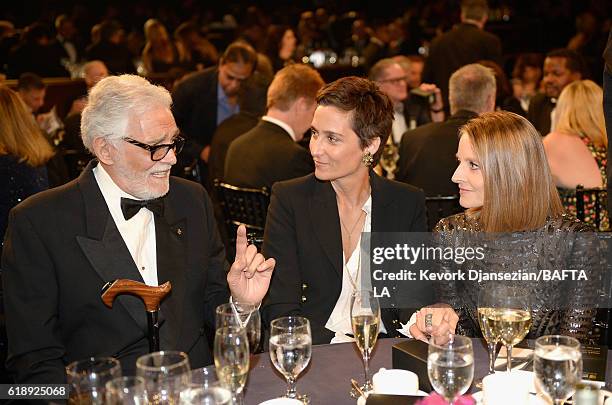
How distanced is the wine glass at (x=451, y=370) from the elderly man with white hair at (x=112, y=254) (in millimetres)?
853

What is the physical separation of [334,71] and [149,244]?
8.14 meters

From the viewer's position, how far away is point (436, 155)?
4.65 m

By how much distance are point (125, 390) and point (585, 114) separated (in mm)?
3653

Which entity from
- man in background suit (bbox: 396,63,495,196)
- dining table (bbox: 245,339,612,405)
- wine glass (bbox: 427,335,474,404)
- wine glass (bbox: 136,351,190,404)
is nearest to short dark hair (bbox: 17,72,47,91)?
man in background suit (bbox: 396,63,495,196)

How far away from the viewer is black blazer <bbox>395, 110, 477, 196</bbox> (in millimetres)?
4633

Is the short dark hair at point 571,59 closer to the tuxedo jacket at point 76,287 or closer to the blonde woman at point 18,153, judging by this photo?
the blonde woman at point 18,153

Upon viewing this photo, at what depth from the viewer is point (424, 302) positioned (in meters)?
2.78

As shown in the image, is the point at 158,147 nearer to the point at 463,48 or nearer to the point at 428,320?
the point at 428,320

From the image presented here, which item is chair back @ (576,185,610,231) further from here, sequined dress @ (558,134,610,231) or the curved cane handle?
the curved cane handle

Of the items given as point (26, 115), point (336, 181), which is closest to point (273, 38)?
point (26, 115)

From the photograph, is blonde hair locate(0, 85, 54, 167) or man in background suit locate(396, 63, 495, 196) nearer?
blonde hair locate(0, 85, 54, 167)

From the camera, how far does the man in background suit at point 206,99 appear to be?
249 inches

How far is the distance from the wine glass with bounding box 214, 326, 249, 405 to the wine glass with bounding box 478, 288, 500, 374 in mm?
621

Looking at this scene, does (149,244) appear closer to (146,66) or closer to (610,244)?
(610,244)
